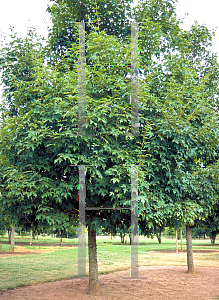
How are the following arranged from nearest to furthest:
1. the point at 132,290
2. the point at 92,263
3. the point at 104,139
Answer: the point at 104,139
the point at 92,263
the point at 132,290

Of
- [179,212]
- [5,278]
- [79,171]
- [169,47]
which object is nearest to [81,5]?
[169,47]

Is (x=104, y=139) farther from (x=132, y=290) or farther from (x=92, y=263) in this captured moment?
(x=132, y=290)

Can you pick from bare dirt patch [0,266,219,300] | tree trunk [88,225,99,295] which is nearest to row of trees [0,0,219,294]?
tree trunk [88,225,99,295]

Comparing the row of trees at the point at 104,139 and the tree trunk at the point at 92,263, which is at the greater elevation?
the row of trees at the point at 104,139

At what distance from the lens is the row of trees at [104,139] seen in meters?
6.80

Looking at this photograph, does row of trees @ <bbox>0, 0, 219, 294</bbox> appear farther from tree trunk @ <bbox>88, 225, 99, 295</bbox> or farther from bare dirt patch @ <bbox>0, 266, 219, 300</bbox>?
bare dirt patch @ <bbox>0, 266, 219, 300</bbox>

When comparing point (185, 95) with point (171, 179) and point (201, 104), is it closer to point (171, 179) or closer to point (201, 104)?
point (201, 104)

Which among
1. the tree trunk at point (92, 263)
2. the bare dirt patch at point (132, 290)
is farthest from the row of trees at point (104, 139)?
the bare dirt patch at point (132, 290)

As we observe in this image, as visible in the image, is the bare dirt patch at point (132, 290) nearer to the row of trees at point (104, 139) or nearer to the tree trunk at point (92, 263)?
the tree trunk at point (92, 263)

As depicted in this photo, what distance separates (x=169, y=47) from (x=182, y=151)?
3985 millimetres

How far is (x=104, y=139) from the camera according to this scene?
22.4 ft


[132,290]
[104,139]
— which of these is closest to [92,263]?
[132,290]

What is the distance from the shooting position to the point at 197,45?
→ 14.2 metres

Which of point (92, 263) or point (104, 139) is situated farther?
point (92, 263)
